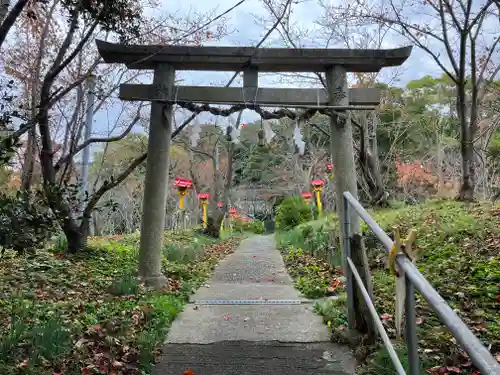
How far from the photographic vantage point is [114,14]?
149 inches

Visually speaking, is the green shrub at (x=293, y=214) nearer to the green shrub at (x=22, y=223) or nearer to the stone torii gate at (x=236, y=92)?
the stone torii gate at (x=236, y=92)

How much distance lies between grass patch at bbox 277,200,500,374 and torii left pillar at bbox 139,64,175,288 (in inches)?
81.7

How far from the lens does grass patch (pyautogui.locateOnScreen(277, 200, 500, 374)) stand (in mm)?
3168

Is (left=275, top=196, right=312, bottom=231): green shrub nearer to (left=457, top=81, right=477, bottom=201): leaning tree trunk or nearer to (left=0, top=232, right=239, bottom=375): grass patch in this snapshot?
(left=457, top=81, right=477, bottom=201): leaning tree trunk

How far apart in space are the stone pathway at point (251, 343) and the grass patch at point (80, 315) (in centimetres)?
18

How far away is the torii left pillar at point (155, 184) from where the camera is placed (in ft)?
17.7

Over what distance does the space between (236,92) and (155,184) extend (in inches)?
61.2

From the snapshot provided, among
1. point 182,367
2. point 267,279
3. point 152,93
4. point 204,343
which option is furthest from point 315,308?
point 152,93

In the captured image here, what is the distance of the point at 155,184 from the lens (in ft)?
17.8

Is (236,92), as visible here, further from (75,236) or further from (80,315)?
(75,236)

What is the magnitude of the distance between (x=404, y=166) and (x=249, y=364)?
17349 mm

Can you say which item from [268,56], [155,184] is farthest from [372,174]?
[155,184]

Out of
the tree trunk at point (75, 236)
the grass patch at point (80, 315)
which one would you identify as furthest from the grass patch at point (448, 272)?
the tree trunk at point (75, 236)

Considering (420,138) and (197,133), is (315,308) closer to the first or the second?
(197,133)
